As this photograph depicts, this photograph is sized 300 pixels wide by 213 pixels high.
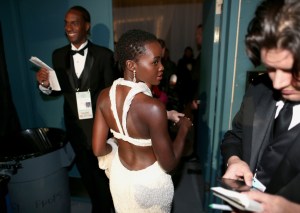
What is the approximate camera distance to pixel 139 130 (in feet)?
5.01

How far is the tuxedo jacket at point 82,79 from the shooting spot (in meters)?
2.46

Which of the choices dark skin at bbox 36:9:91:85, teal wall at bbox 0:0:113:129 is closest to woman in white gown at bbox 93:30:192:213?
dark skin at bbox 36:9:91:85

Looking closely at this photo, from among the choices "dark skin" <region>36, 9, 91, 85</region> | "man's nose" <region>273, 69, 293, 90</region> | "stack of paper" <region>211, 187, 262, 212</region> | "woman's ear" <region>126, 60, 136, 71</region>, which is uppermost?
"dark skin" <region>36, 9, 91, 85</region>

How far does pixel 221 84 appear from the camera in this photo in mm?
2287

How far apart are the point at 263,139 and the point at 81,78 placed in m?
1.87

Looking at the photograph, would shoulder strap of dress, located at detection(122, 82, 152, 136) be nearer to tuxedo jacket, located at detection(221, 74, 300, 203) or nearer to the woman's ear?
the woman's ear

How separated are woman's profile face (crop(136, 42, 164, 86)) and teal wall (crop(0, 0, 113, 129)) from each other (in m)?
1.30

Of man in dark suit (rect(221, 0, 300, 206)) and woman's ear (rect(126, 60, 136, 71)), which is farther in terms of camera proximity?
woman's ear (rect(126, 60, 136, 71))

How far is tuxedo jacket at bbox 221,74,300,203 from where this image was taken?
39.8 inches

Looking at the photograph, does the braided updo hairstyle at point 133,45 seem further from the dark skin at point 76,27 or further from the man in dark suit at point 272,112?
the dark skin at point 76,27

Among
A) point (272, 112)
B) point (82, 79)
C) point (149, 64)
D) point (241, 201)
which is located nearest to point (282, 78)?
→ point (272, 112)

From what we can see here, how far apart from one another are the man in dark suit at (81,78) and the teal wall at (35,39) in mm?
224

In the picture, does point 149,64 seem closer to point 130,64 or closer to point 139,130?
point 130,64

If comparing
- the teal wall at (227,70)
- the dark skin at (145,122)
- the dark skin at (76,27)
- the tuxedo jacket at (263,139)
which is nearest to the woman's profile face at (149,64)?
the dark skin at (145,122)
